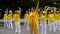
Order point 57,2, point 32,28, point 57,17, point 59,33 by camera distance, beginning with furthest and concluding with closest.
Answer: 1. point 57,2
2. point 57,17
3. point 59,33
4. point 32,28

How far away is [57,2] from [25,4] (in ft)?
28.0

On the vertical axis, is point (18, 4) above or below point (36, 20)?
below

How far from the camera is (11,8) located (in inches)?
1532

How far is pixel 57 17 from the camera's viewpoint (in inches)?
911

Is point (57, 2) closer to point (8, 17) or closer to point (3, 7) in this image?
point (3, 7)

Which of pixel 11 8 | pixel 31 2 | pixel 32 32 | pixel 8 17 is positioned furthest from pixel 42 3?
pixel 32 32

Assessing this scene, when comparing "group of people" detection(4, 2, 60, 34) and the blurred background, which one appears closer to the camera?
"group of people" detection(4, 2, 60, 34)

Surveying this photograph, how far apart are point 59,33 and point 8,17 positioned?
5.96 metres

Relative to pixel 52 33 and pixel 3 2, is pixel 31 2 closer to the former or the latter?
pixel 3 2

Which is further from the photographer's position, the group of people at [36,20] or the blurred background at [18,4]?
the blurred background at [18,4]

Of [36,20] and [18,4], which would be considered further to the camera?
[18,4]

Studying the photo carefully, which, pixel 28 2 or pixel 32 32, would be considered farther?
pixel 28 2

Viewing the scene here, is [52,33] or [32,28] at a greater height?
[32,28]

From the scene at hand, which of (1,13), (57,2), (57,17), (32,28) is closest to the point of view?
(32,28)
